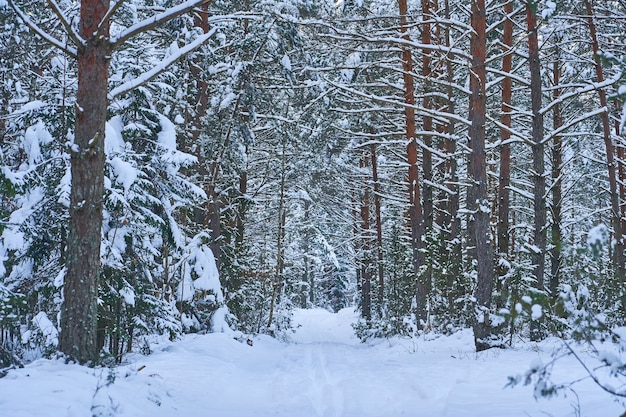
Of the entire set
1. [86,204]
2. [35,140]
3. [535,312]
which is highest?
[35,140]

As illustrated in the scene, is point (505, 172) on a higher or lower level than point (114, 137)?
higher

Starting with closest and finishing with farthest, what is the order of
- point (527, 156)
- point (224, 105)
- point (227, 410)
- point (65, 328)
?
point (65, 328) → point (227, 410) → point (224, 105) → point (527, 156)

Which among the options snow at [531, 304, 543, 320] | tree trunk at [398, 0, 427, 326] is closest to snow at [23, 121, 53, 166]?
snow at [531, 304, 543, 320]

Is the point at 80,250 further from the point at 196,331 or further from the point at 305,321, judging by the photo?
the point at 305,321

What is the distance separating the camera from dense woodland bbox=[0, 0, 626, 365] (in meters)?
5.84

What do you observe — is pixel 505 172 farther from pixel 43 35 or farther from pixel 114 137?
pixel 43 35

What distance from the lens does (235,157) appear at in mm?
14438

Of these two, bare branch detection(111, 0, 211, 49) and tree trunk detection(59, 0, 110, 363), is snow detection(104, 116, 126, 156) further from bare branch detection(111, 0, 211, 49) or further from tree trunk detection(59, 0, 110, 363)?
bare branch detection(111, 0, 211, 49)

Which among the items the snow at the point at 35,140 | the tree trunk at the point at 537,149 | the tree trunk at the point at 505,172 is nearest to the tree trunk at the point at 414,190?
the tree trunk at the point at 505,172

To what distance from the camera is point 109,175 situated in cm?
854

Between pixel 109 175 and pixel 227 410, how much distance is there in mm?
4459

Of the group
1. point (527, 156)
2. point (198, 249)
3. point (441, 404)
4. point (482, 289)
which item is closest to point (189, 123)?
point (198, 249)

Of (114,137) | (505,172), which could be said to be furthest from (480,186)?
(114,137)

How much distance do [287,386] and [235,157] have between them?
25.9 ft
